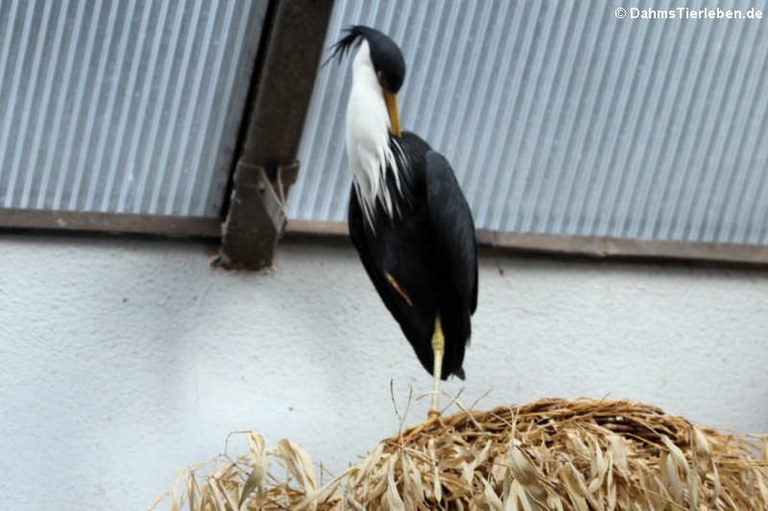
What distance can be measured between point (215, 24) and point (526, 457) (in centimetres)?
121

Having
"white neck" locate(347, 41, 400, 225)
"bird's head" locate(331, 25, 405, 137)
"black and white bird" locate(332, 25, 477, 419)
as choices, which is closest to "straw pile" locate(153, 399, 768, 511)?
"black and white bird" locate(332, 25, 477, 419)

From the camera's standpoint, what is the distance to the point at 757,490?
2.03m

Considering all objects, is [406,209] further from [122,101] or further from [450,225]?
[122,101]

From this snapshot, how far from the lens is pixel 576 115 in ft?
9.87

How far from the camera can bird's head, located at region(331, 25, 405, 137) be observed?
255cm

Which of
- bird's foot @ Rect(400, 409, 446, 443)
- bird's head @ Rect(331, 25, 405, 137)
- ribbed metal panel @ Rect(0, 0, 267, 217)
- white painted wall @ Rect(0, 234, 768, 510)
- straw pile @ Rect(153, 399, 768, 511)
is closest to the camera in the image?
straw pile @ Rect(153, 399, 768, 511)

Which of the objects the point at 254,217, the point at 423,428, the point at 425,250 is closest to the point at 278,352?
the point at 254,217

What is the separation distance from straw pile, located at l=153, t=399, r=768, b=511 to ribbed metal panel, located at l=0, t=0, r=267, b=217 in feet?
3.06

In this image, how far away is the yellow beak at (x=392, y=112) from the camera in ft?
8.57

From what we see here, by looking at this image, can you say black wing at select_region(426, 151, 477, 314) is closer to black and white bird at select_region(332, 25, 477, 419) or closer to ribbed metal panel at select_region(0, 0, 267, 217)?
black and white bird at select_region(332, 25, 477, 419)

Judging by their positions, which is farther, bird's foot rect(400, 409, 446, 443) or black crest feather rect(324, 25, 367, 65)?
black crest feather rect(324, 25, 367, 65)

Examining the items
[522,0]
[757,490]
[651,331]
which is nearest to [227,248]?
[522,0]

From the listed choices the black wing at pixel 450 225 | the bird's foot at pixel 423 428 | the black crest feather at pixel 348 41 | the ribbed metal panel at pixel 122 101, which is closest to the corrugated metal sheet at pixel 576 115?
the black crest feather at pixel 348 41

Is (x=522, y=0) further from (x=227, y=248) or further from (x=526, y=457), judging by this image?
(x=526, y=457)
